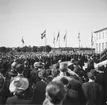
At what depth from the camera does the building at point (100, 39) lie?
2493 inches

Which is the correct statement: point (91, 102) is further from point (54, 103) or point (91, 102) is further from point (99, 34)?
point (99, 34)

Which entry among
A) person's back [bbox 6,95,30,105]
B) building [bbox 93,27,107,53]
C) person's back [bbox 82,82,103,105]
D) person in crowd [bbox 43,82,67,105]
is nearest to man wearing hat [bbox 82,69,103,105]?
person's back [bbox 82,82,103,105]

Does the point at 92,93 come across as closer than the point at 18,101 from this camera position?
Answer: No

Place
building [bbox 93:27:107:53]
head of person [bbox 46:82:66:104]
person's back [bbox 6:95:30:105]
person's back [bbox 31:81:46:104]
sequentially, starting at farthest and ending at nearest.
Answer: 1. building [bbox 93:27:107:53]
2. person's back [bbox 31:81:46:104]
3. person's back [bbox 6:95:30:105]
4. head of person [bbox 46:82:66:104]

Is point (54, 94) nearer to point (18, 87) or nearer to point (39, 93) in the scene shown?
point (18, 87)

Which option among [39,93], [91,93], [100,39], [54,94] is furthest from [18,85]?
[100,39]

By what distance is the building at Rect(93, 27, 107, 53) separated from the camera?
63.3 meters

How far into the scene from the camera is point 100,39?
67562mm

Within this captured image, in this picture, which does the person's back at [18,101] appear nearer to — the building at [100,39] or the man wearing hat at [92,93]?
the man wearing hat at [92,93]

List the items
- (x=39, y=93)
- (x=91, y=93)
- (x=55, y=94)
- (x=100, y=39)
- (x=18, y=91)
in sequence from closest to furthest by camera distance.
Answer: (x=55, y=94), (x=18, y=91), (x=91, y=93), (x=39, y=93), (x=100, y=39)

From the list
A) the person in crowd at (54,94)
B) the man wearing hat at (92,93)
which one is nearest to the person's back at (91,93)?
the man wearing hat at (92,93)

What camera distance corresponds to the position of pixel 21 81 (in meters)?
2.99

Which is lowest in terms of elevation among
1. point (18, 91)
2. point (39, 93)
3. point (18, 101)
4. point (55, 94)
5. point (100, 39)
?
point (39, 93)

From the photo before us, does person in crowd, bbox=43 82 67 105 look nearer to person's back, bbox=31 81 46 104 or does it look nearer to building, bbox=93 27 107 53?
person's back, bbox=31 81 46 104
